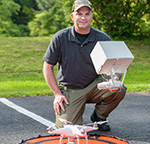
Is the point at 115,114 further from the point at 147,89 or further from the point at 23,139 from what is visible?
the point at 147,89

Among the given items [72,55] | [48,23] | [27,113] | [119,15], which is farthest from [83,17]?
[48,23]

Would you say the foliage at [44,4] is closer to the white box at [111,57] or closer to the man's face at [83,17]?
the man's face at [83,17]

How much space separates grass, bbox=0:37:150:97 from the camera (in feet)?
26.8

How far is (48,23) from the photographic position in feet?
150

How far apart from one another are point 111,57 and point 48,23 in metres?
43.6

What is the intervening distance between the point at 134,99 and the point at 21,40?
9941 millimetres

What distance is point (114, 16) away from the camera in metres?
14.7

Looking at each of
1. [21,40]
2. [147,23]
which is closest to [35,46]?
[21,40]

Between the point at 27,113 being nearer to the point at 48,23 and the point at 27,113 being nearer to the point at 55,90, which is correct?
the point at 55,90

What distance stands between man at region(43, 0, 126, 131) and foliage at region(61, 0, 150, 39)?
10495mm

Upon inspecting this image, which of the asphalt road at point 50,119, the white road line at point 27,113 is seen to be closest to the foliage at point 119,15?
the asphalt road at point 50,119

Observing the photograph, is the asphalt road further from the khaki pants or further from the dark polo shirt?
the dark polo shirt

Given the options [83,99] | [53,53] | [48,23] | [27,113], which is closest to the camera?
[53,53]

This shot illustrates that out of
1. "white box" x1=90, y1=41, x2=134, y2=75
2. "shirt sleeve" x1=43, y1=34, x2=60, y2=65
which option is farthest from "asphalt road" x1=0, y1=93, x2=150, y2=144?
"white box" x1=90, y1=41, x2=134, y2=75
